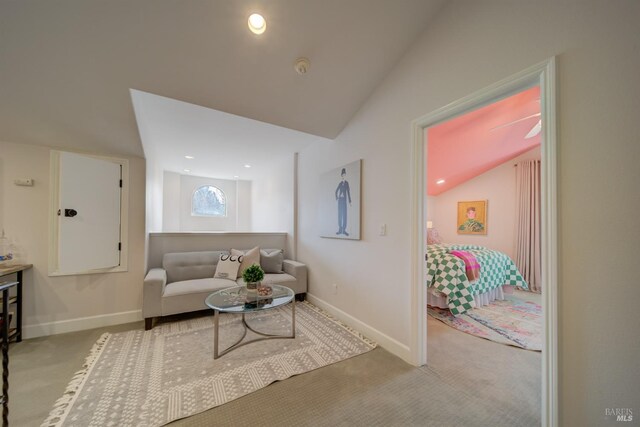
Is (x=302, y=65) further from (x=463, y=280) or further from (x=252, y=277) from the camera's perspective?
(x=463, y=280)

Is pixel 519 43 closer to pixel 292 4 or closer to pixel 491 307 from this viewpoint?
pixel 292 4

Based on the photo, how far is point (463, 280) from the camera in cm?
288

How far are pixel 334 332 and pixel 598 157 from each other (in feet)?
7.76

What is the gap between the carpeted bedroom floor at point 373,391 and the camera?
1.40m

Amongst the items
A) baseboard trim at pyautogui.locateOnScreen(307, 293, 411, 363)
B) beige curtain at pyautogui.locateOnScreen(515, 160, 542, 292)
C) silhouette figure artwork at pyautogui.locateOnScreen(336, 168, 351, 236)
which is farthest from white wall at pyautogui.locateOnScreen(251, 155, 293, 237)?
beige curtain at pyautogui.locateOnScreen(515, 160, 542, 292)

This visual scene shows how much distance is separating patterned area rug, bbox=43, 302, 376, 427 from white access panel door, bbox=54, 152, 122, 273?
85cm

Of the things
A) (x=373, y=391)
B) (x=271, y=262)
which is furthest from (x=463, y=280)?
(x=271, y=262)

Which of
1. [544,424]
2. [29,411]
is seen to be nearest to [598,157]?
[544,424]

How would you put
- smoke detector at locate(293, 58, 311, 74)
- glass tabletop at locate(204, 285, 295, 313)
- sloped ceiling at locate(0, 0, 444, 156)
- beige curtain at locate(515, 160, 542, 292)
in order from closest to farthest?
1. sloped ceiling at locate(0, 0, 444, 156)
2. smoke detector at locate(293, 58, 311, 74)
3. glass tabletop at locate(204, 285, 295, 313)
4. beige curtain at locate(515, 160, 542, 292)

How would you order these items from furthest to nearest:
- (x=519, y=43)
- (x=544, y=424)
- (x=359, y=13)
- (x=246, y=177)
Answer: (x=246, y=177) → (x=359, y=13) → (x=519, y=43) → (x=544, y=424)

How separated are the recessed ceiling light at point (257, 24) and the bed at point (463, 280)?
3149mm

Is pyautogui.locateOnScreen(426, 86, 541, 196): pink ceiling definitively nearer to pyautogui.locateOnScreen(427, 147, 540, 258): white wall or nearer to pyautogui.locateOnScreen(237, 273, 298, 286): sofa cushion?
pyautogui.locateOnScreen(427, 147, 540, 258): white wall

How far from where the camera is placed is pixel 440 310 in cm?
316

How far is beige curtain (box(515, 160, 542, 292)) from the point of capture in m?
4.32
